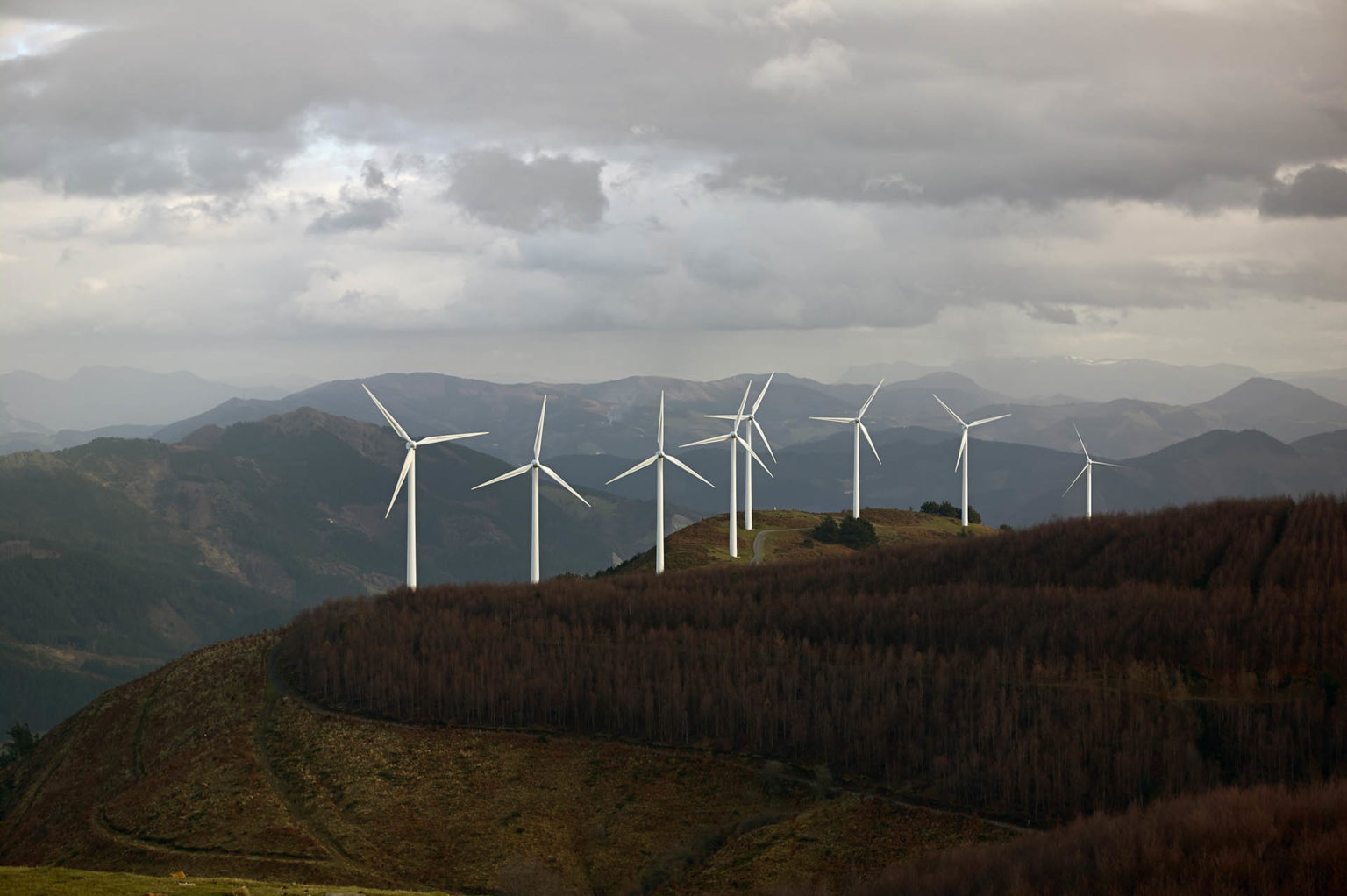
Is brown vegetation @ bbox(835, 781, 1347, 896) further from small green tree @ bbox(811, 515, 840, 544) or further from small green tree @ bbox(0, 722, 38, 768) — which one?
small green tree @ bbox(0, 722, 38, 768)

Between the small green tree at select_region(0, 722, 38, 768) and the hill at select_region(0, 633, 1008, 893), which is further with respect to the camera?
the small green tree at select_region(0, 722, 38, 768)

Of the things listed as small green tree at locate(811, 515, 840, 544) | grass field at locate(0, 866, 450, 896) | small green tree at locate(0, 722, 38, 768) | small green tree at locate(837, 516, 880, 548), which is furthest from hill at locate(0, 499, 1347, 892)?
small green tree at locate(811, 515, 840, 544)

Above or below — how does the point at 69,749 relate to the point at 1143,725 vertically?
below

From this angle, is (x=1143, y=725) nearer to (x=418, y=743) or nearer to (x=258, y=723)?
(x=418, y=743)

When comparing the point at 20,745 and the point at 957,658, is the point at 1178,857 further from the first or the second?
the point at 20,745

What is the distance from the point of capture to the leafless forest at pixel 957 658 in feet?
285

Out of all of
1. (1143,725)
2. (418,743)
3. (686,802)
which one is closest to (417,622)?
(418,743)

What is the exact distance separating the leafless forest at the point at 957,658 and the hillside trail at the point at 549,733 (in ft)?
5.39

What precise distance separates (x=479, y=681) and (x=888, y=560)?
63.6m

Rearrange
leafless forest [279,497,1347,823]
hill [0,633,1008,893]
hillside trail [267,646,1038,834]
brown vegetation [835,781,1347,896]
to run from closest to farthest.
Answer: brown vegetation [835,781,1347,896], hill [0,633,1008,893], hillside trail [267,646,1038,834], leafless forest [279,497,1347,823]

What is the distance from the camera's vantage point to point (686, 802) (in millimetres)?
96000

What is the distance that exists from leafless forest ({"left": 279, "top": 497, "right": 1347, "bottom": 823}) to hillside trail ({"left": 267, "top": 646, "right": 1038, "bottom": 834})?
1643 millimetres

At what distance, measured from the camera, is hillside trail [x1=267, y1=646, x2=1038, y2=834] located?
82.1m

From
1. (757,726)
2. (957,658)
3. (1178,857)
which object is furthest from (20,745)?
(1178,857)
